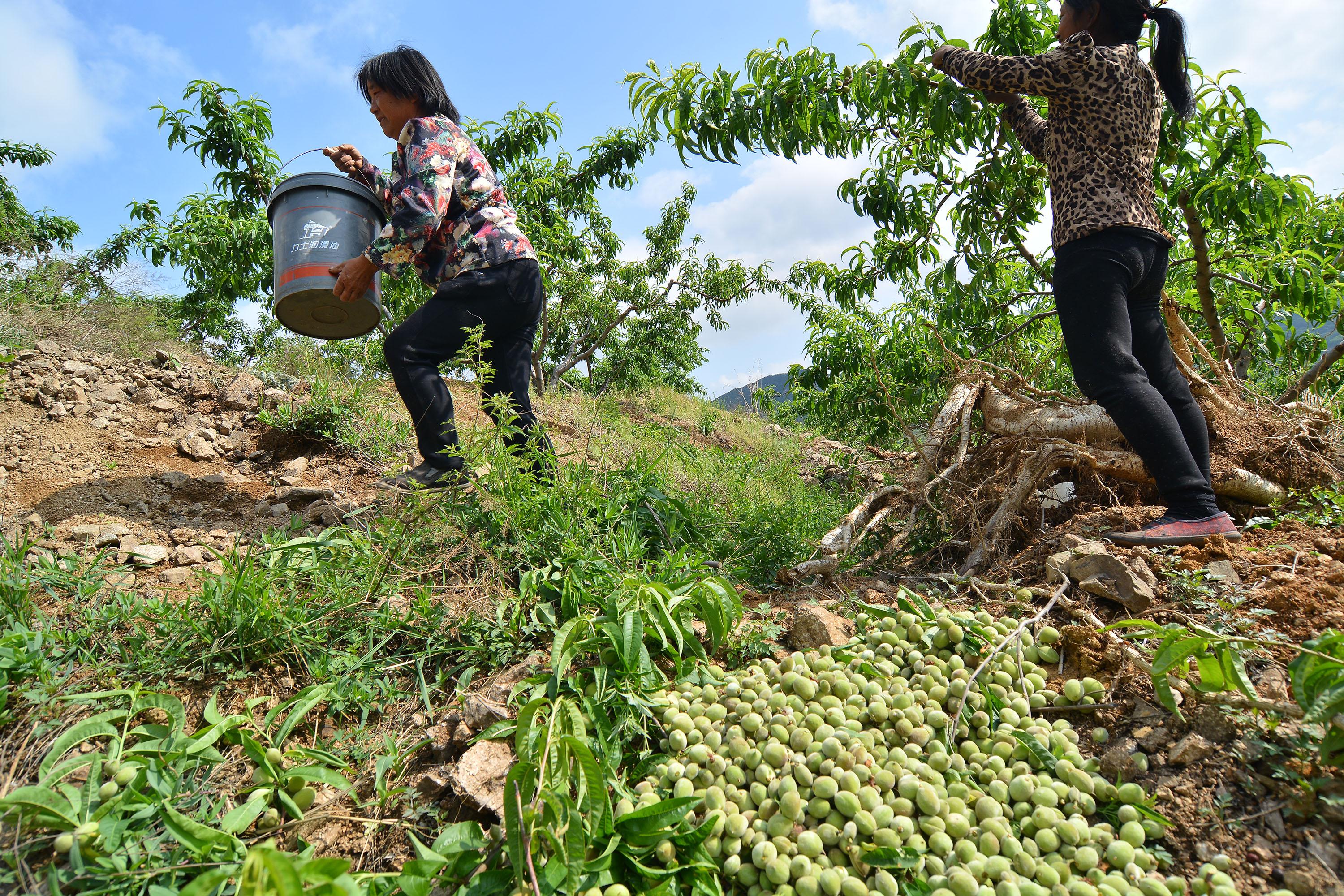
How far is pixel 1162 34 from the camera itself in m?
2.19

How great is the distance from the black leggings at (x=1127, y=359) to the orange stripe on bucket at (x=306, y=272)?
8.35 ft

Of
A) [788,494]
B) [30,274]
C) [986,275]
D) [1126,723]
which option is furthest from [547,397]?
[30,274]

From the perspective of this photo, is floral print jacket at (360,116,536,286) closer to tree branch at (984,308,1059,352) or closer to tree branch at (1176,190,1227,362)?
tree branch at (984,308,1059,352)

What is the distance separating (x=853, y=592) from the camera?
209cm

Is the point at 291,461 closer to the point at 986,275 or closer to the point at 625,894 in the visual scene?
the point at 625,894

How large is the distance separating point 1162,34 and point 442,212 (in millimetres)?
2551

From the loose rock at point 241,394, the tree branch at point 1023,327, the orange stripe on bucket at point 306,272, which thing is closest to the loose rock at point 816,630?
the tree branch at point 1023,327

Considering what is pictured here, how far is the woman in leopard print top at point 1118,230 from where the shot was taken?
191 centimetres

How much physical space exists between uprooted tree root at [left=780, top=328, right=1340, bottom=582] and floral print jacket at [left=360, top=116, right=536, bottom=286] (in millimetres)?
1640

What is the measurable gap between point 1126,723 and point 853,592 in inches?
33.3

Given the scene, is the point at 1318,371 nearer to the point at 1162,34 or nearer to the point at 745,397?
the point at 1162,34

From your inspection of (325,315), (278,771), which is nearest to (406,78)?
(325,315)

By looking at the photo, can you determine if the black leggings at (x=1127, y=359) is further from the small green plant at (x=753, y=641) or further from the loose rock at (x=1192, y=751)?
the small green plant at (x=753, y=641)

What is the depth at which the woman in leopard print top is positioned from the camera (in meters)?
1.91
